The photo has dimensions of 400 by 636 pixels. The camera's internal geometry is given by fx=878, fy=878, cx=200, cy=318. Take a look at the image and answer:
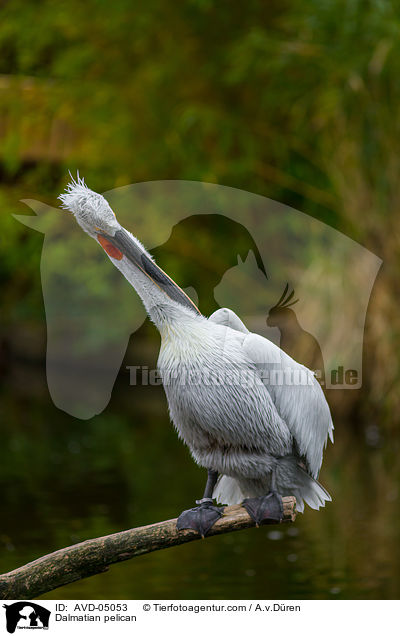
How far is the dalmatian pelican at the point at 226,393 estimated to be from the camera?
5.49 feet

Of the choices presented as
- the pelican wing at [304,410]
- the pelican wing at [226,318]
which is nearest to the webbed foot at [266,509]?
the pelican wing at [304,410]

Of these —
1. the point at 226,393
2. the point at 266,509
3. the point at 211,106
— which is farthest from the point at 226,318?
the point at 211,106

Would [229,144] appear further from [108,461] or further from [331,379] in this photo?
[108,461]

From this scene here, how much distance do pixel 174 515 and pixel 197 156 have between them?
5.20m

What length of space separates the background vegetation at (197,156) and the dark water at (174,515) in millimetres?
28

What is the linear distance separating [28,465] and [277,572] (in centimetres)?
380
